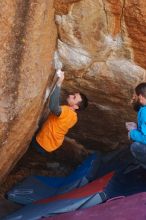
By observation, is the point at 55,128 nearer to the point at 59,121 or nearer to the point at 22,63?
the point at 59,121

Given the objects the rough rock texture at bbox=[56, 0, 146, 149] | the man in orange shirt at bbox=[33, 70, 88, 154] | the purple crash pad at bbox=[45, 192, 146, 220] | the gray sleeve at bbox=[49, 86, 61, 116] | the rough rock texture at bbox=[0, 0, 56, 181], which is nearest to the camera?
the purple crash pad at bbox=[45, 192, 146, 220]

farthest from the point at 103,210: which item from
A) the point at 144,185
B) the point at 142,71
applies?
the point at 142,71

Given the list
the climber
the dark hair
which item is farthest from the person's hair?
the dark hair

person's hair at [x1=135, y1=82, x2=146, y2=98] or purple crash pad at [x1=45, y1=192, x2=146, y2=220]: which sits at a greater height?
person's hair at [x1=135, y1=82, x2=146, y2=98]

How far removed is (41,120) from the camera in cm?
462

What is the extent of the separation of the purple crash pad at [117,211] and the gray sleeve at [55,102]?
0.93 metres

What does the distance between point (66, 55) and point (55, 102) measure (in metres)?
0.36

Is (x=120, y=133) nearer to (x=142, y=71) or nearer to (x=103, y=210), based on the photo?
(x=142, y=71)

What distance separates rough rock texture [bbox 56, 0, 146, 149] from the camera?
392 cm

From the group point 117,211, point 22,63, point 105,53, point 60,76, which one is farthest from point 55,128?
point 117,211

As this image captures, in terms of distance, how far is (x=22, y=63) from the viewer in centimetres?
376

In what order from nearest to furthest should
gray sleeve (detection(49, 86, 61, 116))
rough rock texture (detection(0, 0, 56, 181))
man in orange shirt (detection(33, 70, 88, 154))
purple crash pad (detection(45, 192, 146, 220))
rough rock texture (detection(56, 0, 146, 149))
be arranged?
purple crash pad (detection(45, 192, 146, 220)) < rough rock texture (detection(0, 0, 56, 181)) < rough rock texture (detection(56, 0, 146, 149)) < gray sleeve (detection(49, 86, 61, 116)) < man in orange shirt (detection(33, 70, 88, 154))

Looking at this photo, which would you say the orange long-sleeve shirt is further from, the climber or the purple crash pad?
the purple crash pad

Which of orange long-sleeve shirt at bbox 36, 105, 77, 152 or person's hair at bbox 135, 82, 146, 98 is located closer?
person's hair at bbox 135, 82, 146, 98
